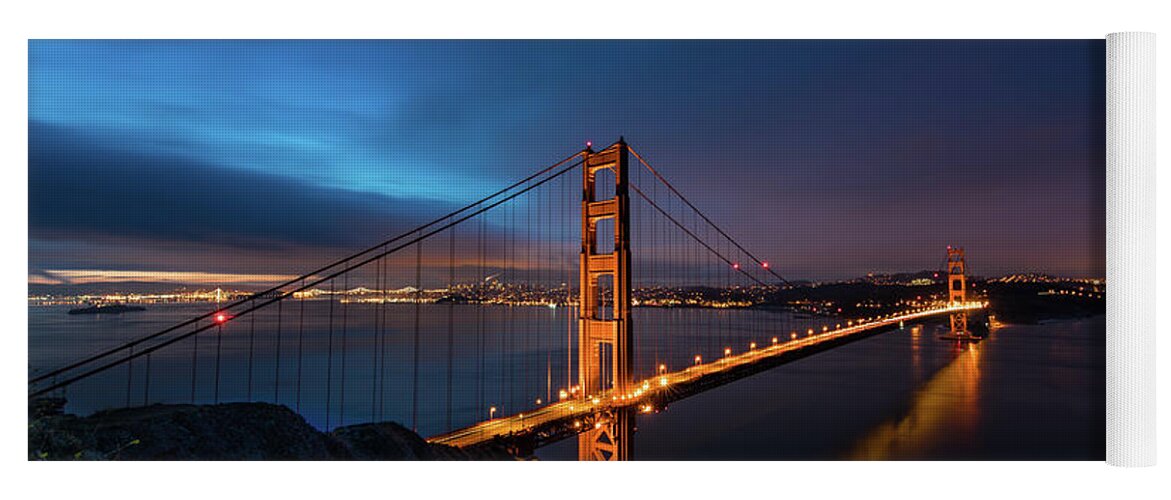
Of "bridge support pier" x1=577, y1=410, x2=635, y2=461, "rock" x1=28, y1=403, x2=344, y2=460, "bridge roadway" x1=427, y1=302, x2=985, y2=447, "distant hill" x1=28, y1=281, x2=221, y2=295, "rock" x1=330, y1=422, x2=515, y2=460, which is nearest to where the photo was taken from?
"rock" x1=28, y1=403, x2=344, y2=460

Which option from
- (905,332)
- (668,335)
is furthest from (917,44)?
(905,332)

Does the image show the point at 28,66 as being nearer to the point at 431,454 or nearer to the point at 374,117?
the point at 374,117

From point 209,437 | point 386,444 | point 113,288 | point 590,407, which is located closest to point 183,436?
point 209,437

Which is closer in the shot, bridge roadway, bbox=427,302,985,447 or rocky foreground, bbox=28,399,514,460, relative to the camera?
rocky foreground, bbox=28,399,514,460

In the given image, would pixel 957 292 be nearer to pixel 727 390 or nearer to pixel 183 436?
pixel 727 390

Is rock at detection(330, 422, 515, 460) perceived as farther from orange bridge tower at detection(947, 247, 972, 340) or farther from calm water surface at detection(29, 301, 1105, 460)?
orange bridge tower at detection(947, 247, 972, 340)

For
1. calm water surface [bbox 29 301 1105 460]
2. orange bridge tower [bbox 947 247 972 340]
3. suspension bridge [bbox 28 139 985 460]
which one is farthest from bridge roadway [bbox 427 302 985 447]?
orange bridge tower [bbox 947 247 972 340]
